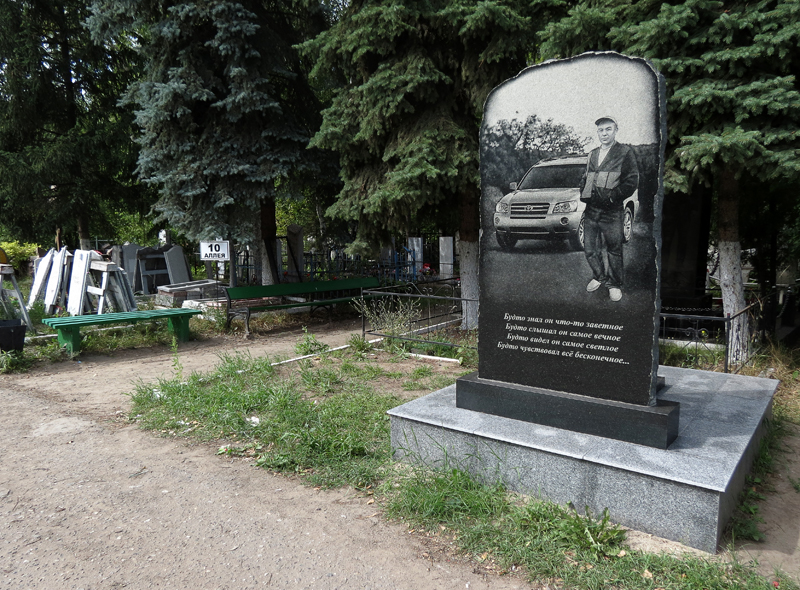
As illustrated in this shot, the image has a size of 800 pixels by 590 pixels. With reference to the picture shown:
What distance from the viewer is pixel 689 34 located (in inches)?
240

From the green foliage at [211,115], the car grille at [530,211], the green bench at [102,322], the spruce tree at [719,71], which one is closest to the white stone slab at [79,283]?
the green bench at [102,322]

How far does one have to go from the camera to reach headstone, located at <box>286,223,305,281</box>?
50.1 ft

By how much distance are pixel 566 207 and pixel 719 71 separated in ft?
11.3

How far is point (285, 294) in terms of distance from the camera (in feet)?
36.5

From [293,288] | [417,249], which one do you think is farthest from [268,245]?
[417,249]

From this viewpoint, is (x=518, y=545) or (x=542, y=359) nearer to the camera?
(x=518, y=545)

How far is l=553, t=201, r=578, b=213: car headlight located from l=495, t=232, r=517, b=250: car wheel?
411 millimetres

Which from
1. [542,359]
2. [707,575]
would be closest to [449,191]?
[542,359]

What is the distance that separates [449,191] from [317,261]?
10.5m

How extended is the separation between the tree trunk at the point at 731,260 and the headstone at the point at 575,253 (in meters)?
4.08

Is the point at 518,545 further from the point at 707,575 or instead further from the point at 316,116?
the point at 316,116

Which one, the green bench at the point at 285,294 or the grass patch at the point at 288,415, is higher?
the green bench at the point at 285,294

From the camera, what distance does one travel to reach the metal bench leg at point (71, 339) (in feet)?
27.2

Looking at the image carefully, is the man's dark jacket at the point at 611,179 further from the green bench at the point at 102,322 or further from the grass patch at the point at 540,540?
the green bench at the point at 102,322
